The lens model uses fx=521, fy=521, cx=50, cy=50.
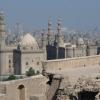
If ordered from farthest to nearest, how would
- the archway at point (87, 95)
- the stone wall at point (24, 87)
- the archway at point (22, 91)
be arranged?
the archway at point (22, 91) → the stone wall at point (24, 87) → the archway at point (87, 95)

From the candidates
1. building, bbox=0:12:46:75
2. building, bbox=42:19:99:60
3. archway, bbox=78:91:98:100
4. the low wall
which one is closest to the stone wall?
the low wall

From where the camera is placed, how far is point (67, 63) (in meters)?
7.87

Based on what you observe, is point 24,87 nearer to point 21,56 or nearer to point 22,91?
point 22,91

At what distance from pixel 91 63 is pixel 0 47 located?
2775 centimetres

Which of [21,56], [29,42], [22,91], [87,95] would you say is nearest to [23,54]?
[21,56]

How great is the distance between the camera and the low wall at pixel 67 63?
7357mm

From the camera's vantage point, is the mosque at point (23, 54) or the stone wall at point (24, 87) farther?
the mosque at point (23, 54)

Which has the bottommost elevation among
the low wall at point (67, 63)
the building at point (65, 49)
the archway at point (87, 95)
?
the archway at point (87, 95)

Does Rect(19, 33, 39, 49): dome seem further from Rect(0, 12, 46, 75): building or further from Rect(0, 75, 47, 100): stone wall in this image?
Rect(0, 75, 47, 100): stone wall

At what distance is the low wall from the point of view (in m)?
7.36

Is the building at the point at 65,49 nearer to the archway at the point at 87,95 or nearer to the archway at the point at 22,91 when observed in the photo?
the archway at the point at 22,91

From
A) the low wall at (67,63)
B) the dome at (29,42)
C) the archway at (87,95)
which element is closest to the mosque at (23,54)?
the dome at (29,42)

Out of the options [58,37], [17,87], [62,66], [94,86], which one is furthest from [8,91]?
[58,37]

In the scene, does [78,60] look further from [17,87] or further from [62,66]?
[17,87]
